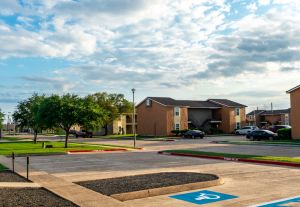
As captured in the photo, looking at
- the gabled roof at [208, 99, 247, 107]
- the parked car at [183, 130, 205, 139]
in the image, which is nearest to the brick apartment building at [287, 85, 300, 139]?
the parked car at [183, 130, 205, 139]

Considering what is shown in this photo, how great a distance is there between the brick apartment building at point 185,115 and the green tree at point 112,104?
8062 mm

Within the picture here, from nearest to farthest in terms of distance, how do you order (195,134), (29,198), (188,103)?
1. (29,198)
2. (195,134)
3. (188,103)

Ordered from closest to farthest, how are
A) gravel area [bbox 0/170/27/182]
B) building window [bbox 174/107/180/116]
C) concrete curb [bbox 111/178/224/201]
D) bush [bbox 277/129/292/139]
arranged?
concrete curb [bbox 111/178/224/201]
gravel area [bbox 0/170/27/182]
bush [bbox 277/129/292/139]
building window [bbox 174/107/180/116]

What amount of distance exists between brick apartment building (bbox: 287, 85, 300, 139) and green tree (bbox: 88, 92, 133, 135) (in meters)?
40.0

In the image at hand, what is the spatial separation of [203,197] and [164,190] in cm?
125

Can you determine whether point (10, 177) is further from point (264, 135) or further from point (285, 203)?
point (264, 135)

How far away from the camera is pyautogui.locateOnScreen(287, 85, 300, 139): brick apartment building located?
147ft

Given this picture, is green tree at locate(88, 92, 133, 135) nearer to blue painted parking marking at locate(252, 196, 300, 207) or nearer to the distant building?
the distant building

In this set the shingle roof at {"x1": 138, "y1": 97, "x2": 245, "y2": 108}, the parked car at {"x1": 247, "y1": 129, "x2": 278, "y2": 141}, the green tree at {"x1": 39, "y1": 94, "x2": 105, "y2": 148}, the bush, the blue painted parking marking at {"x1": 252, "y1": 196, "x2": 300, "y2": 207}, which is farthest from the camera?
the shingle roof at {"x1": 138, "y1": 97, "x2": 245, "y2": 108}

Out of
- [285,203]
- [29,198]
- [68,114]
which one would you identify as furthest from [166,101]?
[285,203]

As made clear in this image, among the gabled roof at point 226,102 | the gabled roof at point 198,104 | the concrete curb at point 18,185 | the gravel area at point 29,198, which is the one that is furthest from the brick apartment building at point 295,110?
the gravel area at point 29,198

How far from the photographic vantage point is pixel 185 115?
225 ft

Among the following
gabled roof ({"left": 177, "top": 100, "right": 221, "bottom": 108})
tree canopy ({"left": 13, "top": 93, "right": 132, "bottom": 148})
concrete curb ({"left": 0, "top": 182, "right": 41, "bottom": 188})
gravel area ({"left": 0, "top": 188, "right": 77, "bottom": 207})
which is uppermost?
gabled roof ({"left": 177, "top": 100, "right": 221, "bottom": 108})

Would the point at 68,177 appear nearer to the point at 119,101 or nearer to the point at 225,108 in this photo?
the point at 225,108
